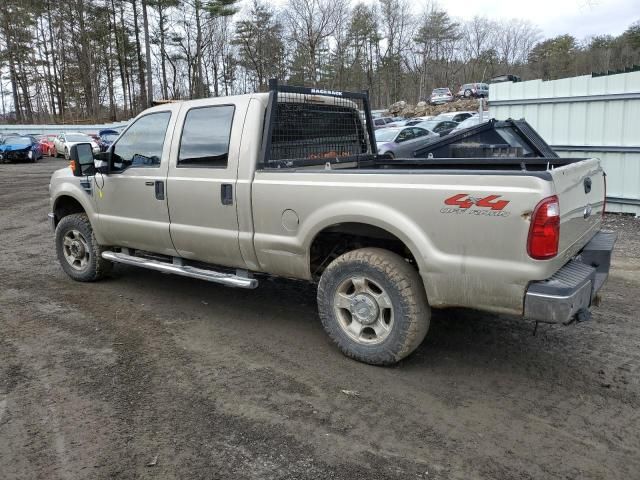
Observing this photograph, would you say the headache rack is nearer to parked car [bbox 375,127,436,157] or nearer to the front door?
the front door

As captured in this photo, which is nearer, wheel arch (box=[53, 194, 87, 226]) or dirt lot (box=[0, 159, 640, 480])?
dirt lot (box=[0, 159, 640, 480])

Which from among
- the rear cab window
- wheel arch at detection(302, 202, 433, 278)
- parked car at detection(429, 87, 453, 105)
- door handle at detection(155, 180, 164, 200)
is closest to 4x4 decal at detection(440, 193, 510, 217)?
wheel arch at detection(302, 202, 433, 278)

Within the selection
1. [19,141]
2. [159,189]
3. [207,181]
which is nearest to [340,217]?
[207,181]

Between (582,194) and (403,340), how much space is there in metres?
1.60

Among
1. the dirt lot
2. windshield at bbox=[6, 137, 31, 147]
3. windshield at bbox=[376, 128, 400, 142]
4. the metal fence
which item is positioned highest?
the metal fence

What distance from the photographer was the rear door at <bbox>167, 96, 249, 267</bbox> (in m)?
4.73

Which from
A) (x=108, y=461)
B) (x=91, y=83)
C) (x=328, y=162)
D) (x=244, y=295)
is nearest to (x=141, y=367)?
(x=108, y=461)

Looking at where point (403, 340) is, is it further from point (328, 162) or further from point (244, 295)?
point (244, 295)

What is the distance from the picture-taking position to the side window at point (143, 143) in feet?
17.6

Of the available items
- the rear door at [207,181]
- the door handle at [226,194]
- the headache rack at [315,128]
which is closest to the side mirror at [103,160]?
the rear door at [207,181]

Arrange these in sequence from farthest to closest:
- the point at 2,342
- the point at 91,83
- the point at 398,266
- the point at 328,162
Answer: the point at 91,83, the point at 328,162, the point at 2,342, the point at 398,266

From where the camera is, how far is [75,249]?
654 centimetres

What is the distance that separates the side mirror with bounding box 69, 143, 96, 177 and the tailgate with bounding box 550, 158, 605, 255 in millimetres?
4538

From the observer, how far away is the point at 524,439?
3223 mm
